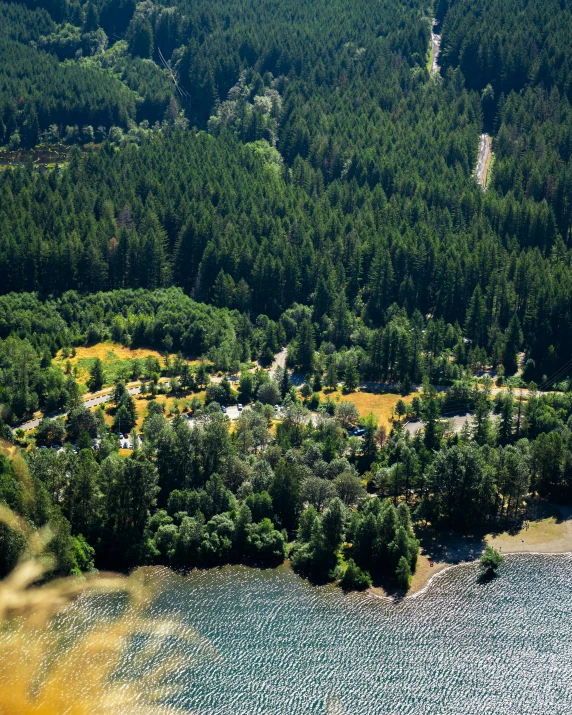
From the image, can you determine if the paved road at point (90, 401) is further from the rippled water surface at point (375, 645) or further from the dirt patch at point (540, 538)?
the dirt patch at point (540, 538)

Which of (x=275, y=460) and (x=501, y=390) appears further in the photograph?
(x=501, y=390)

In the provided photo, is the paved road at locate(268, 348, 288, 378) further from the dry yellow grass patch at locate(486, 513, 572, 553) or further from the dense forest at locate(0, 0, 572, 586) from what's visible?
the dry yellow grass patch at locate(486, 513, 572, 553)

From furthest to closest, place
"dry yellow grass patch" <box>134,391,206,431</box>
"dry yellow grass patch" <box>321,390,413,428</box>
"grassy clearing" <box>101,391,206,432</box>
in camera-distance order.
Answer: "dry yellow grass patch" <box>321,390,413,428</box>, "dry yellow grass patch" <box>134,391,206,431</box>, "grassy clearing" <box>101,391,206,432</box>

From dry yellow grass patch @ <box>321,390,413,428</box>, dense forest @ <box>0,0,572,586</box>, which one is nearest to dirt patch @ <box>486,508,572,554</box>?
dense forest @ <box>0,0,572,586</box>

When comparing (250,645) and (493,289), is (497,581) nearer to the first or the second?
(250,645)

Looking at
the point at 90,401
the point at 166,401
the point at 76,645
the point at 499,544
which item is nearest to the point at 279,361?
the point at 166,401

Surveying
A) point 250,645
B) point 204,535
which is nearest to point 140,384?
point 204,535

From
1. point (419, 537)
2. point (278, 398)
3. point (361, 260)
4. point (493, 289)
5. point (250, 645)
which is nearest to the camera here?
point (250, 645)
